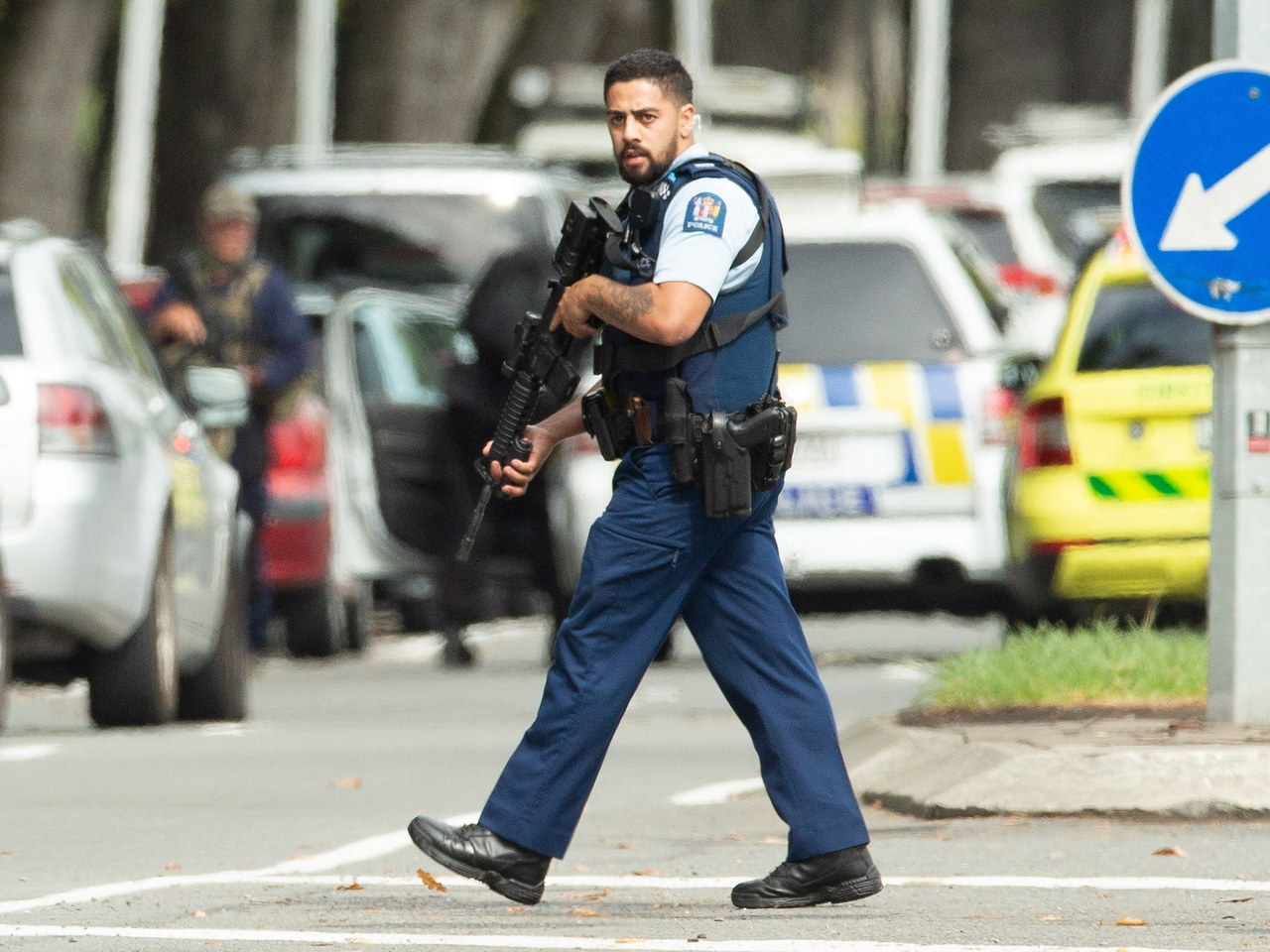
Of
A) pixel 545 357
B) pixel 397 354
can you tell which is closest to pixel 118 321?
pixel 397 354

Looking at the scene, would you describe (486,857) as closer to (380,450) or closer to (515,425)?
(515,425)

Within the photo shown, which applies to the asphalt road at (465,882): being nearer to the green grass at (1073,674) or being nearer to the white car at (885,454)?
the green grass at (1073,674)

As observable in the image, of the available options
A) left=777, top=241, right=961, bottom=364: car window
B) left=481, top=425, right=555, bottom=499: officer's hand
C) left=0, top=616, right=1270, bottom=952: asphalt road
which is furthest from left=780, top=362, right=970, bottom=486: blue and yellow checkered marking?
left=481, top=425, right=555, bottom=499: officer's hand

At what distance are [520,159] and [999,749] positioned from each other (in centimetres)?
923

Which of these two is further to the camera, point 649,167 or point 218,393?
point 218,393

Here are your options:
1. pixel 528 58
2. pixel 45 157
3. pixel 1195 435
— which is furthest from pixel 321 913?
pixel 528 58

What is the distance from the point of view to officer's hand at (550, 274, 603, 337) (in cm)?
685

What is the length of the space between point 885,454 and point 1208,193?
4.98 m

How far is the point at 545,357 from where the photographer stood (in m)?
7.09

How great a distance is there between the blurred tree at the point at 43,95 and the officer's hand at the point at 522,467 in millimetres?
16588

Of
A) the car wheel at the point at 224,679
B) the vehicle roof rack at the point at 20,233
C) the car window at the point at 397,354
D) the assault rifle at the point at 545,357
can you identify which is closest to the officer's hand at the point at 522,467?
the assault rifle at the point at 545,357

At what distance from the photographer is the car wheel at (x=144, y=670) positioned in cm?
1109

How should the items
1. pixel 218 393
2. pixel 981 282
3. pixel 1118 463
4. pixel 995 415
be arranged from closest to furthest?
1. pixel 218 393
2. pixel 1118 463
3. pixel 995 415
4. pixel 981 282

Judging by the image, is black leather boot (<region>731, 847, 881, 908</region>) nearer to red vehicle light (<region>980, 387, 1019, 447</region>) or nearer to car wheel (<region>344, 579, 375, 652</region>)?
red vehicle light (<region>980, 387, 1019, 447</region>)
